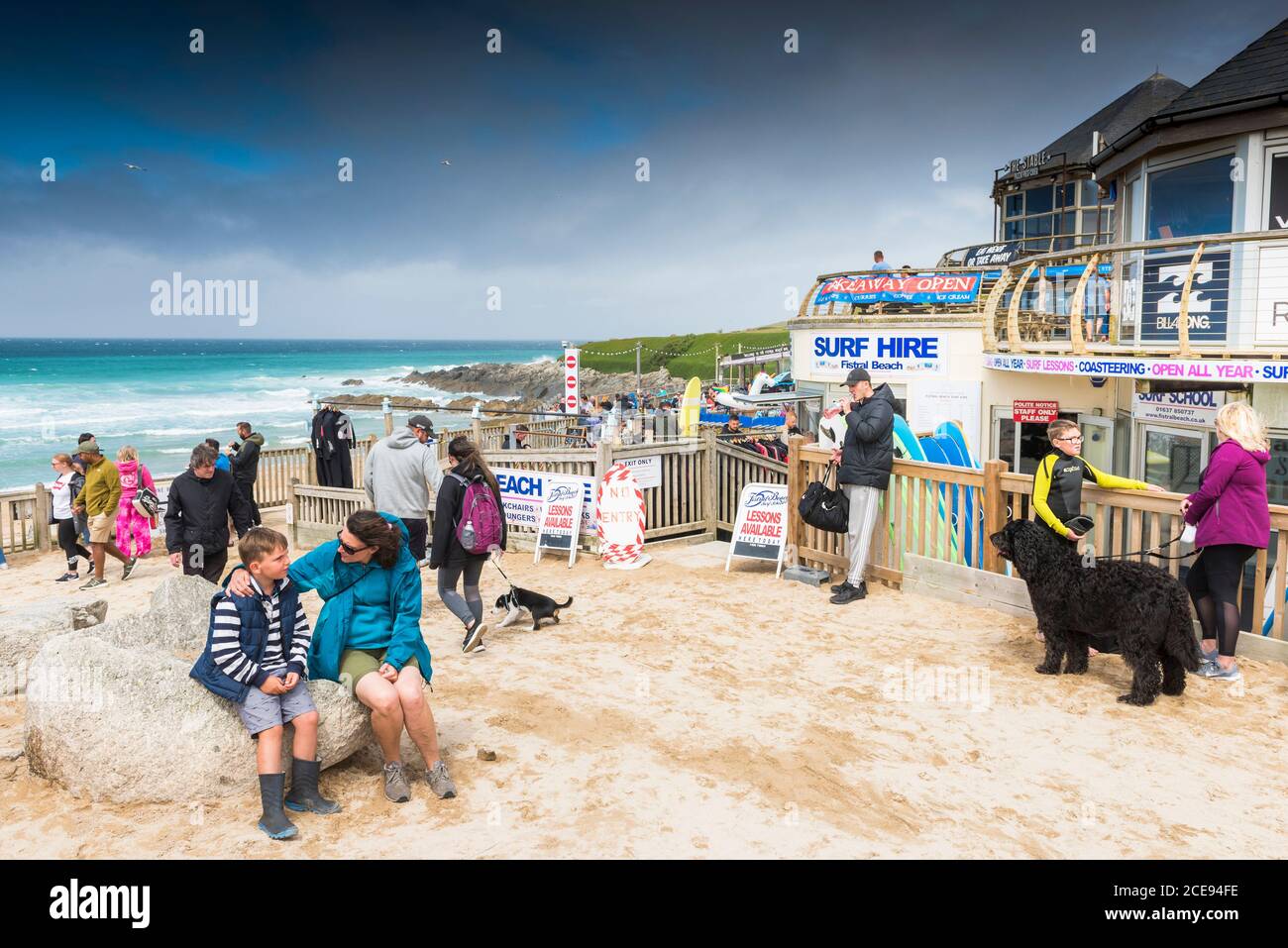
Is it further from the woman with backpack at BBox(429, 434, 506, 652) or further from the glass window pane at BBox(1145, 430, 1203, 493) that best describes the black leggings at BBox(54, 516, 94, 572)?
the glass window pane at BBox(1145, 430, 1203, 493)

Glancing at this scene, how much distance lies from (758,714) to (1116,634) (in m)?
2.49

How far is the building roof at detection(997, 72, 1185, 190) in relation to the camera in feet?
75.5

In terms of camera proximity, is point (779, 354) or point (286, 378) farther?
point (286, 378)

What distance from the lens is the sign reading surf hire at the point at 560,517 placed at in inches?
447

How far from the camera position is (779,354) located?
116ft

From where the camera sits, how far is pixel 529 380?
90.4m

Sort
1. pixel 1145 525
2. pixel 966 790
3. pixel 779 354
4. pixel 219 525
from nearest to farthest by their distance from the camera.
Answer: pixel 966 790, pixel 1145 525, pixel 219 525, pixel 779 354

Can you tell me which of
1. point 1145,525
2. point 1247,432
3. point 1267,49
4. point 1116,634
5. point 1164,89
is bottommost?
point 1116,634

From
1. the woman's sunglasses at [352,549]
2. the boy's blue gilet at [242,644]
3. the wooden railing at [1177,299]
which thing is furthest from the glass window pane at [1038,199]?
the boy's blue gilet at [242,644]

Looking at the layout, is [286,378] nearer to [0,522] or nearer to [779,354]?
[779,354]

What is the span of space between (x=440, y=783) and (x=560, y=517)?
6955mm

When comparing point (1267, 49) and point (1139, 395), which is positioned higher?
point (1267, 49)

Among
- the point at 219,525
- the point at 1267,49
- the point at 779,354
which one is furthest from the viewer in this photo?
the point at 779,354
